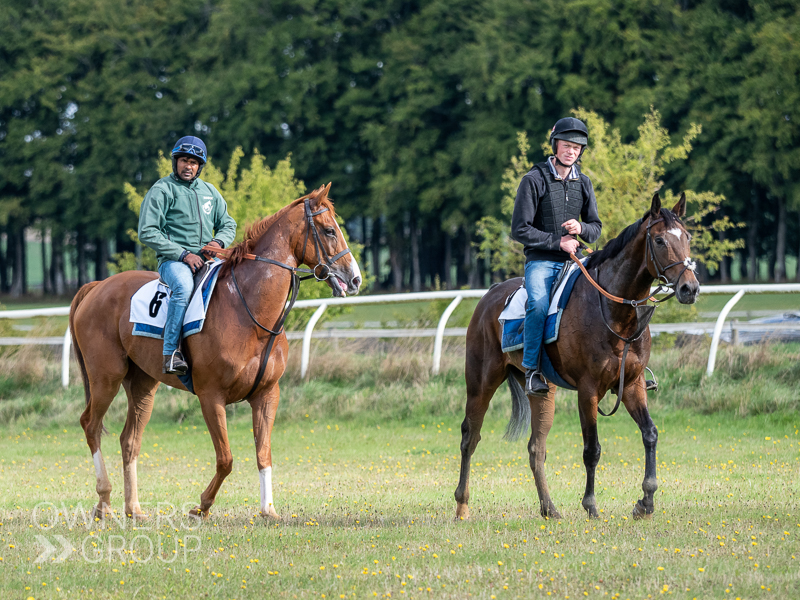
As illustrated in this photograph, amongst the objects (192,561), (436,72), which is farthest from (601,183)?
(436,72)

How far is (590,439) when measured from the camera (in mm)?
7516

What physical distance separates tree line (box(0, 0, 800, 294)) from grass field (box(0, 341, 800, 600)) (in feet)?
66.0

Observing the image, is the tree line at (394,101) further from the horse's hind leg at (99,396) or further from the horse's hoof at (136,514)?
the horse's hoof at (136,514)

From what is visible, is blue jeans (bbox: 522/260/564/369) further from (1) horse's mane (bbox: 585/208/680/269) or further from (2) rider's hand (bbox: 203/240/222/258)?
(2) rider's hand (bbox: 203/240/222/258)

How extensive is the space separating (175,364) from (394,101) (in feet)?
140

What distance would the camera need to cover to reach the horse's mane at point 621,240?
23.2ft

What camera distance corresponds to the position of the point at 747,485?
888 centimetres

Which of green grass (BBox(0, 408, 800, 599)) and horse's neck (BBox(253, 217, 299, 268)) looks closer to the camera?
green grass (BBox(0, 408, 800, 599))

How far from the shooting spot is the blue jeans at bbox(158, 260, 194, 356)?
25.3 ft

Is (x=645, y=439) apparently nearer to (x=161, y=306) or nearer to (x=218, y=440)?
(x=218, y=440)

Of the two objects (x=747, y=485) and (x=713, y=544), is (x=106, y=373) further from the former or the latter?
(x=747, y=485)

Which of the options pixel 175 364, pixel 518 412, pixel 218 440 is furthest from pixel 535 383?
pixel 175 364

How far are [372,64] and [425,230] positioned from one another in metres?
9.76

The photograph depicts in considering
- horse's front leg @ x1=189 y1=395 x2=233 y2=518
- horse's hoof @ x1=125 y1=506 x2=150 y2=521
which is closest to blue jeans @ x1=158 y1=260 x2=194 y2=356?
horse's front leg @ x1=189 y1=395 x2=233 y2=518
